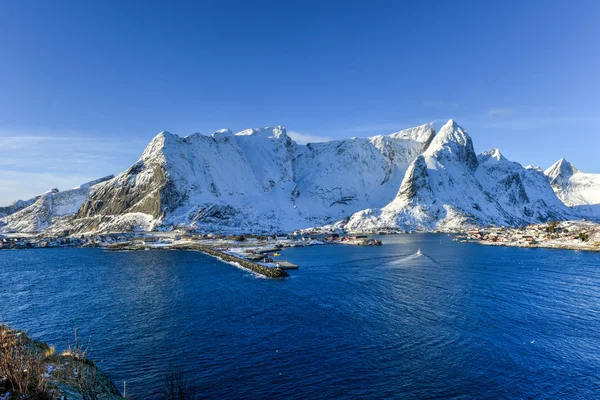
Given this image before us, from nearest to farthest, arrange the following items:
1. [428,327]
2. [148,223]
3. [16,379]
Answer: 1. [16,379]
2. [428,327]
3. [148,223]

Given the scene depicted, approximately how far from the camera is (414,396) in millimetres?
24859

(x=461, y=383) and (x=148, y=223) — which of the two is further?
(x=148, y=223)

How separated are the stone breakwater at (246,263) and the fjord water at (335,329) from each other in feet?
14.4

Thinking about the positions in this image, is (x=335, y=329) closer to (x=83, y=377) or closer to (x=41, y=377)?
(x=83, y=377)

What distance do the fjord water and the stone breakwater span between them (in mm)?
4379

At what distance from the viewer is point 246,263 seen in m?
88.4

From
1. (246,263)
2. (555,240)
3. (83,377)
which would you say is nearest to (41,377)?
(83,377)

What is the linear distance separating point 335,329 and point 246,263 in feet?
172

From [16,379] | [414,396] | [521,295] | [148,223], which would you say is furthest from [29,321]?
[148,223]

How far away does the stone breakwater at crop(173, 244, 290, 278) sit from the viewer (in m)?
73.6

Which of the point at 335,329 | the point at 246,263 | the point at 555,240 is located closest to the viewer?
the point at 335,329

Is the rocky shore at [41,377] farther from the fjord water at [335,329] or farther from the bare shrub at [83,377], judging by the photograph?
the fjord water at [335,329]

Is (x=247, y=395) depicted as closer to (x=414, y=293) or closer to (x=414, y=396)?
(x=414, y=396)

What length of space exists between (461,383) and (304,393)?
12092 millimetres
